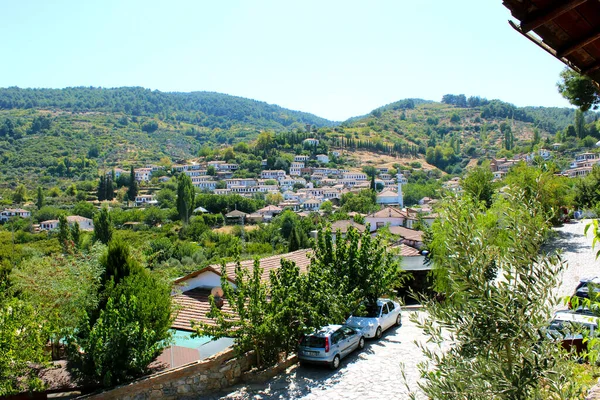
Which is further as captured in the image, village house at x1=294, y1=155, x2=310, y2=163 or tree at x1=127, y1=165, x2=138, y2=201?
village house at x1=294, y1=155, x2=310, y2=163

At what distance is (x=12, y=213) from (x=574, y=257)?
350 feet

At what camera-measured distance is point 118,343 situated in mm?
11391

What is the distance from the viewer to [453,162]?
580 feet

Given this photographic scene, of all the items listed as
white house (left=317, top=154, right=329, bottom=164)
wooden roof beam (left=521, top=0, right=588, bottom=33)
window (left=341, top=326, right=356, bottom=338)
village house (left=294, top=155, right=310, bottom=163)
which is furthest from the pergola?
white house (left=317, top=154, right=329, bottom=164)

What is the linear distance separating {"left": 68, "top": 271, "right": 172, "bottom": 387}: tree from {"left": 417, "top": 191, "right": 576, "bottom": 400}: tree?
9.39 m

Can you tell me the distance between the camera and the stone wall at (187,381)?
11.1m

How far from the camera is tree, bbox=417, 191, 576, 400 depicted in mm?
3352

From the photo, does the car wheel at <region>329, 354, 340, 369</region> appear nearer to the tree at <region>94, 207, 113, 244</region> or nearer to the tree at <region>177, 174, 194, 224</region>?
the tree at <region>94, 207, 113, 244</region>

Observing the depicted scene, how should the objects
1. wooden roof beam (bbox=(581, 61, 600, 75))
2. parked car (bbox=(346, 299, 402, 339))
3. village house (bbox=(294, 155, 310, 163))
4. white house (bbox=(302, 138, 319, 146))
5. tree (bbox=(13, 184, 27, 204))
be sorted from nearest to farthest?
1. wooden roof beam (bbox=(581, 61, 600, 75))
2. parked car (bbox=(346, 299, 402, 339))
3. tree (bbox=(13, 184, 27, 204))
4. village house (bbox=(294, 155, 310, 163))
5. white house (bbox=(302, 138, 319, 146))

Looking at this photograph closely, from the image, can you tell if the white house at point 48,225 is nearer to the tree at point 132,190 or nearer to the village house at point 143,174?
the tree at point 132,190

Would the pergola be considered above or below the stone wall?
above

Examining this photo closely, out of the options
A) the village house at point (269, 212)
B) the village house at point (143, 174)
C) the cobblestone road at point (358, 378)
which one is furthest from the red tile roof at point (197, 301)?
the village house at point (143, 174)

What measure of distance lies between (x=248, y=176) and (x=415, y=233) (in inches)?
4547

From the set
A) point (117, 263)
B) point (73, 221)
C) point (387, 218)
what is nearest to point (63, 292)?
point (117, 263)
